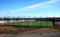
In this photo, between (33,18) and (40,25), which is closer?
(40,25)

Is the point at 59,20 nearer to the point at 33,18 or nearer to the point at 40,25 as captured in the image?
the point at 33,18

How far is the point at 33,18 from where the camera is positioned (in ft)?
152

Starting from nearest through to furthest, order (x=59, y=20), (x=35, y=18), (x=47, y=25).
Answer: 1. (x=47, y=25)
2. (x=59, y=20)
3. (x=35, y=18)

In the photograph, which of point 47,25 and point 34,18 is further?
point 34,18

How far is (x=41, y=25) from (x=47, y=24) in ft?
4.74

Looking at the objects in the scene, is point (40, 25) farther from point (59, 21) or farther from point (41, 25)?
point (59, 21)

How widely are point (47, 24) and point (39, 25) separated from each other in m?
1.84

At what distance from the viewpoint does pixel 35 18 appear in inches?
1844

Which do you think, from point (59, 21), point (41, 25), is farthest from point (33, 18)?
point (41, 25)

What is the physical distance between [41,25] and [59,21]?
40.8 feet

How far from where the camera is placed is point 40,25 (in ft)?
109

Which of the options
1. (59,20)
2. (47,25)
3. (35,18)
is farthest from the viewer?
(35,18)

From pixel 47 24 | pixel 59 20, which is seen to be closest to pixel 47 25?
pixel 47 24

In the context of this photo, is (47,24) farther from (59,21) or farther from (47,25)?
(59,21)
